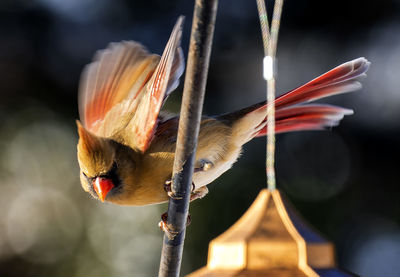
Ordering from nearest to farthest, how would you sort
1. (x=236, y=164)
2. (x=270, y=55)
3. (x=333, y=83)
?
(x=270, y=55), (x=333, y=83), (x=236, y=164)

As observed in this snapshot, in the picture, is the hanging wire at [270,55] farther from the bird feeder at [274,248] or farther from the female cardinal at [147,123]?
the female cardinal at [147,123]

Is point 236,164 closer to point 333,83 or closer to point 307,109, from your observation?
point 307,109

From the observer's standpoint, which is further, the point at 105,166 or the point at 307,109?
the point at 307,109

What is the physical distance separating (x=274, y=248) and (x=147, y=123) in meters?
0.49

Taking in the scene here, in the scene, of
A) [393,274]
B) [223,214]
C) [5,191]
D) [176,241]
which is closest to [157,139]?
[176,241]

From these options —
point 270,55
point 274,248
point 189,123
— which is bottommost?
point 274,248

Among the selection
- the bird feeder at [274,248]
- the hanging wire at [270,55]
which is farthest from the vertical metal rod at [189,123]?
the hanging wire at [270,55]

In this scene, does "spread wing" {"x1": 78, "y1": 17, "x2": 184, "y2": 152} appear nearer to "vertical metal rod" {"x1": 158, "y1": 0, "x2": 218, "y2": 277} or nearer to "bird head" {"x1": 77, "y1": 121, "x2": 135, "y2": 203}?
"bird head" {"x1": 77, "y1": 121, "x2": 135, "y2": 203}

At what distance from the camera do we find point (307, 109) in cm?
162

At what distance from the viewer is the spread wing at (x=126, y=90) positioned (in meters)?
1.34

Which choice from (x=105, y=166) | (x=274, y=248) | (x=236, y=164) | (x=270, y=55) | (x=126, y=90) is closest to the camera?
(x=274, y=248)

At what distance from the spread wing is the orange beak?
0.12m

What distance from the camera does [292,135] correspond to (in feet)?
11.0

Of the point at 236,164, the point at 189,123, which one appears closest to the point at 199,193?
the point at 189,123
